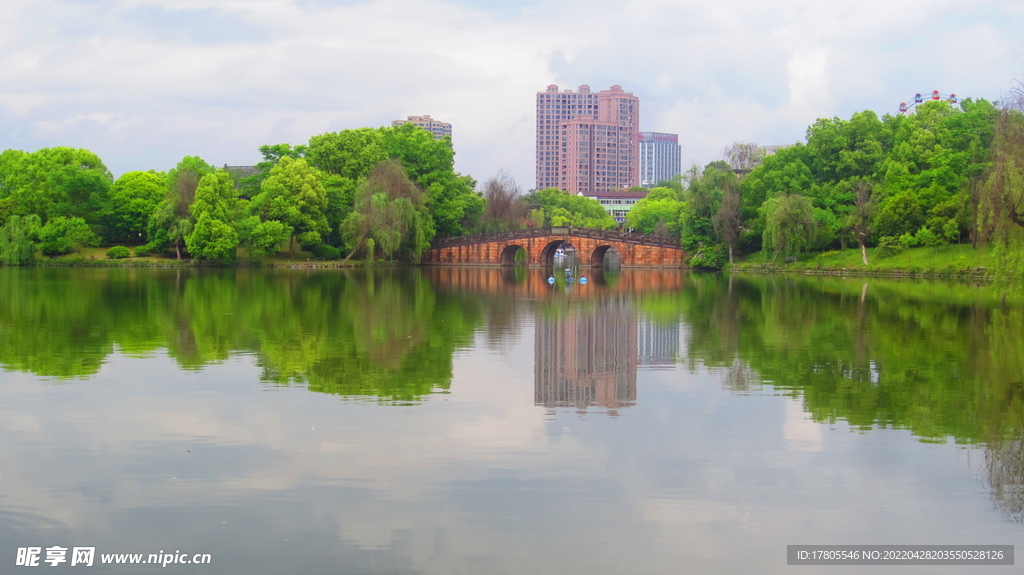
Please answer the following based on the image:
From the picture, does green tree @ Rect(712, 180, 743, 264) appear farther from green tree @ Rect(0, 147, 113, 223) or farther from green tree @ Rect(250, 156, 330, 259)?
green tree @ Rect(0, 147, 113, 223)

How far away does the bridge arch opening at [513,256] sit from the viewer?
93.4m

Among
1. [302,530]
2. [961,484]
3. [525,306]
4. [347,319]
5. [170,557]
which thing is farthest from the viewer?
[525,306]

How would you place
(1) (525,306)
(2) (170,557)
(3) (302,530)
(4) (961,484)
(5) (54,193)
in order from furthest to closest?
(5) (54,193), (1) (525,306), (4) (961,484), (3) (302,530), (2) (170,557)

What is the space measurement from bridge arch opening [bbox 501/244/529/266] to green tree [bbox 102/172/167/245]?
3173 centimetres

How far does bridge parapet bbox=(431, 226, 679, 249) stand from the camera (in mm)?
87000

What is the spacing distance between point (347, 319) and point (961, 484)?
19.7 m

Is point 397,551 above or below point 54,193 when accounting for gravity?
below

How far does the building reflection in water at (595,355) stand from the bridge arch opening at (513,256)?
6052cm

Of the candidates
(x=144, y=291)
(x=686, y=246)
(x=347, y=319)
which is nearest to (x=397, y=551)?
(x=347, y=319)

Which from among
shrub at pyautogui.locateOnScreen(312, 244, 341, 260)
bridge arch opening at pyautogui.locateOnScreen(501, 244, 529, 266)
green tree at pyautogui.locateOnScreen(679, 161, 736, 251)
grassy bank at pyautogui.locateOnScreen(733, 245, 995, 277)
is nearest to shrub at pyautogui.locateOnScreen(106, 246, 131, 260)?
shrub at pyautogui.locateOnScreen(312, 244, 341, 260)

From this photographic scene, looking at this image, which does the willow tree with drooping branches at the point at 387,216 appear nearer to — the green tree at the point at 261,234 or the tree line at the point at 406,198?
the tree line at the point at 406,198

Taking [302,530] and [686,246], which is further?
[686,246]

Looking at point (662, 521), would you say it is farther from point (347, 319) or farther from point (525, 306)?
point (525, 306)

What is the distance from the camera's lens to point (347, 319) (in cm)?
2748
